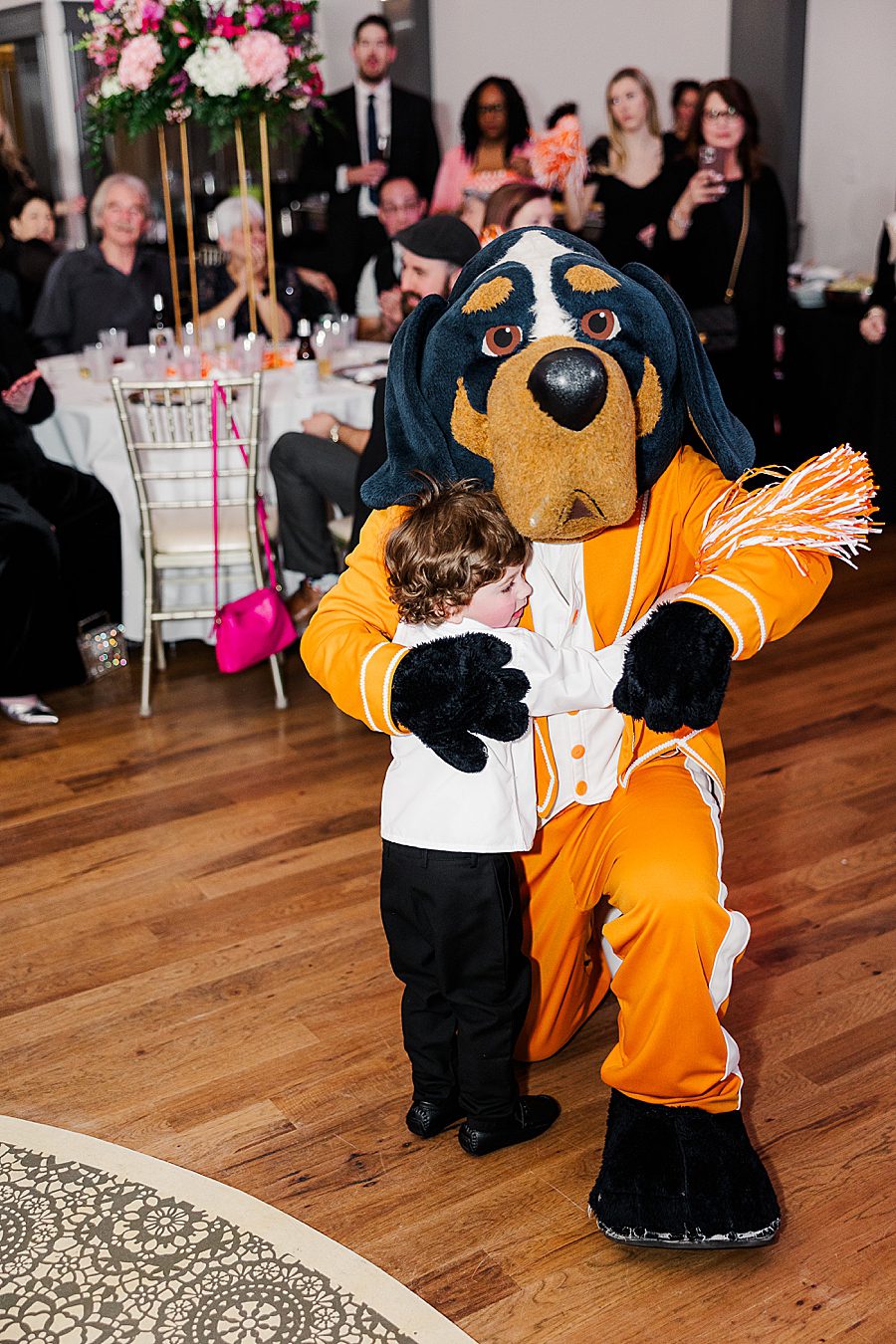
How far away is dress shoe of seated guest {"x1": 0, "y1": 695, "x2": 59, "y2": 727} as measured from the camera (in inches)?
146

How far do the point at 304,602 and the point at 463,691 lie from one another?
258cm

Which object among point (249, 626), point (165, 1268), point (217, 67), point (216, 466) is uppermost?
point (217, 67)

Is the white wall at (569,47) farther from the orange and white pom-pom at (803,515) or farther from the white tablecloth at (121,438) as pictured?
the orange and white pom-pom at (803,515)

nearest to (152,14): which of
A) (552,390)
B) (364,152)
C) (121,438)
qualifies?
(121,438)

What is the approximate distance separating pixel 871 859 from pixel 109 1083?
1603 millimetres

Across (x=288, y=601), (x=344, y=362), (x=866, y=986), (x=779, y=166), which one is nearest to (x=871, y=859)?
(x=866, y=986)

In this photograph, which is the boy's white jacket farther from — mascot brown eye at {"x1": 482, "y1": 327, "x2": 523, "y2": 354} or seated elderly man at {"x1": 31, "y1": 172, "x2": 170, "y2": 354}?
seated elderly man at {"x1": 31, "y1": 172, "x2": 170, "y2": 354}

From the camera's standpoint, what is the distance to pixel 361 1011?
2379 mm

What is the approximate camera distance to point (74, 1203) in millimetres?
1933

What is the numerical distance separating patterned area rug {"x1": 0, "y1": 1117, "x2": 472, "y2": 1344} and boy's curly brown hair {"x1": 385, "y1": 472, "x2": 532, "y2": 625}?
854mm

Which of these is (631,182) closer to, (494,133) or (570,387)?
(494,133)

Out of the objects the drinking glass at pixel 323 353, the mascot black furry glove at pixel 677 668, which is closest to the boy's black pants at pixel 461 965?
the mascot black furry glove at pixel 677 668

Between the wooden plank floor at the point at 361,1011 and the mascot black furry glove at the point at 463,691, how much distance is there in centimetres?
68

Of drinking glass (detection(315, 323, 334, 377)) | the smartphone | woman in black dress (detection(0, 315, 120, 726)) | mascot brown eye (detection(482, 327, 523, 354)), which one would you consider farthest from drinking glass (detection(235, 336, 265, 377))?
mascot brown eye (detection(482, 327, 523, 354))
